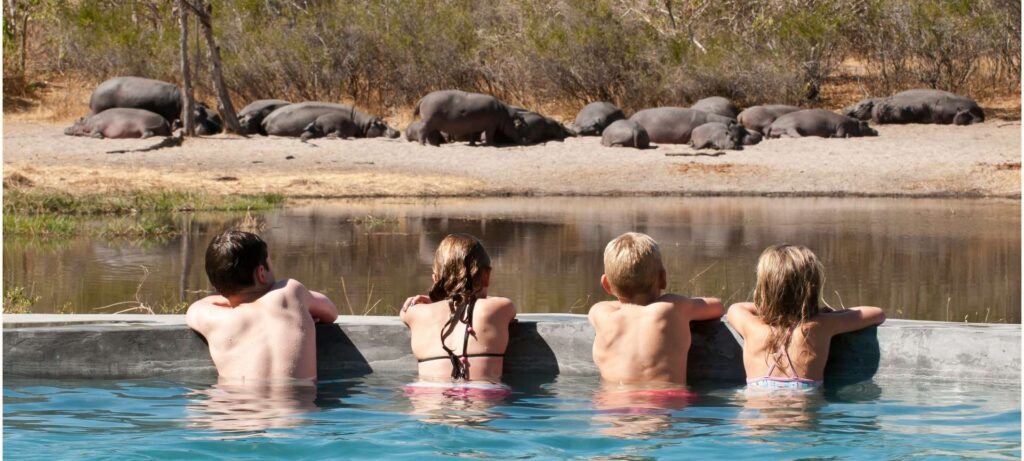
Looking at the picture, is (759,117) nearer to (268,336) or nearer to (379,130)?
(379,130)

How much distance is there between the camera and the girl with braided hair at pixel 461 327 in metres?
5.88

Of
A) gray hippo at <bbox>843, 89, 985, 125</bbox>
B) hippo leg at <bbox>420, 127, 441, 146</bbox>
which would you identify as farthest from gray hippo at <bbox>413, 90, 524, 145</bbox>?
gray hippo at <bbox>843, 89, 985, 125</bbox>

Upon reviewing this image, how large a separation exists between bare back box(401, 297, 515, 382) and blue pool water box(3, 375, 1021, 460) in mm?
155

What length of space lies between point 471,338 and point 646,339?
2.27 feet

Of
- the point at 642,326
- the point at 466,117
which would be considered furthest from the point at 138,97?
the point at 642,326

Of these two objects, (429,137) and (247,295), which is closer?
(247,295)

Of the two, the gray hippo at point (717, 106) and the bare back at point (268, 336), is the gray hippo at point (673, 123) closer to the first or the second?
the gray hippo at point (717, 106)

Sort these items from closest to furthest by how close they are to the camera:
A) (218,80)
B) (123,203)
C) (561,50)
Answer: (123,203)
(218,80)
(561,50)

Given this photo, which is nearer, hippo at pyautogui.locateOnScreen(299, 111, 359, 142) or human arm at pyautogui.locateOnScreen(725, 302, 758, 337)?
→ human arm at pyautogui.locateOnScreen(725, 302, 758, 337)

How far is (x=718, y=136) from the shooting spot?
78.6 ft

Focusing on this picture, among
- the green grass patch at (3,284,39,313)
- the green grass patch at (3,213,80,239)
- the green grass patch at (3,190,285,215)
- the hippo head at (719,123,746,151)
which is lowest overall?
the green grass patch at (3,284,39,313)

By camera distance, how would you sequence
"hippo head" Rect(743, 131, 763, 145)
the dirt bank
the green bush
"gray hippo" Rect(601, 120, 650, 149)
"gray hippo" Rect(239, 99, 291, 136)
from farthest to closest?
the green bush, "gray hippo" Rect(239, 99, 291, 136), "hippo head" Rect(743, 131, 763, 145), "gray hippo" Rect(601, 120, 650, 149), the dirt bank

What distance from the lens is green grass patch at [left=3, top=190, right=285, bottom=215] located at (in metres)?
16.6

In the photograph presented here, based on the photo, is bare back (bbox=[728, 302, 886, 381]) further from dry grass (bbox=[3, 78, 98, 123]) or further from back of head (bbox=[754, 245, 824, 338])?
dry grass (bbox=[3, 78, 98, 123])
